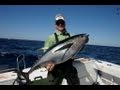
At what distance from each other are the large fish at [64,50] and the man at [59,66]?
165 millimetres

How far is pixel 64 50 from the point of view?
9.16ft

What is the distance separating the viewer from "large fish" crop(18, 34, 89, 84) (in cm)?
270

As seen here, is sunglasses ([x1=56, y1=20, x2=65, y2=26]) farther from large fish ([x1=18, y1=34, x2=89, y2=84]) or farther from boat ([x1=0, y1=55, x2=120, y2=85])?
boat ([x1=0, y1=55, x2=120, y2=85])

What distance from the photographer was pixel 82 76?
4555mm

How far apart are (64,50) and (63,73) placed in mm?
507

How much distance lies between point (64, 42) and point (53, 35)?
46 cm

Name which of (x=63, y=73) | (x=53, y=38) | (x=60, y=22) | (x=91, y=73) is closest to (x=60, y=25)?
(x=60, y=22)

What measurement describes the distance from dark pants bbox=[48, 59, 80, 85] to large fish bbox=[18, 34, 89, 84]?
268mm

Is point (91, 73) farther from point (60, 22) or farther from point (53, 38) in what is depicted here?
point (60, 22)

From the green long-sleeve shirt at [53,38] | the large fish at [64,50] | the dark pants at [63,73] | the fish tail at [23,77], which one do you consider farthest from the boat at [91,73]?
the large fish at [64,50]

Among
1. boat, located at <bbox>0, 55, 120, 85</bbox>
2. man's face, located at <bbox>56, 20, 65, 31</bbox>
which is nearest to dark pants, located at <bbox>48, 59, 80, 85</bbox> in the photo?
man's face, located at <bbox>56, 20, 65, 31</bbox>

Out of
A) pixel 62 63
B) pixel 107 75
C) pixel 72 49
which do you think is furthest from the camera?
pixel 107 75
